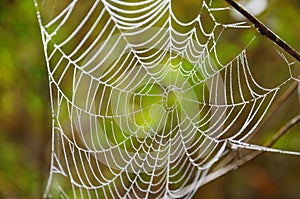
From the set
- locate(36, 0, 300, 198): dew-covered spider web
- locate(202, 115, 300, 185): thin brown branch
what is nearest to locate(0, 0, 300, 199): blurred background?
locate(36, 0, 300, 198): dew-covered spider web

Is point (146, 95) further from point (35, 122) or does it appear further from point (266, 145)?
point (35, 122)

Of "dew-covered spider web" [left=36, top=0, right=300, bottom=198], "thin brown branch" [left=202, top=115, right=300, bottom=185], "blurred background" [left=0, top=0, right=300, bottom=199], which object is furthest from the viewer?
"blurred background" [left=0, top=0, right=300, bottom=199]

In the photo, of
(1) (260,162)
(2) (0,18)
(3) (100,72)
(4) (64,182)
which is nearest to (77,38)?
(3) (100,72)

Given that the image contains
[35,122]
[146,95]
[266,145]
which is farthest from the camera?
[35,122]

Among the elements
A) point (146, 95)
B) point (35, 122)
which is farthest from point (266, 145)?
point (35, 122)

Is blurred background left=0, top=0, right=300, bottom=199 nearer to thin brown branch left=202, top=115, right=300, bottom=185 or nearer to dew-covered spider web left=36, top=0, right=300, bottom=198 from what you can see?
dew-covered spider web left=36, top=0, right=300, bottom=198

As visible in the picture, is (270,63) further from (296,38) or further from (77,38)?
(77,38)

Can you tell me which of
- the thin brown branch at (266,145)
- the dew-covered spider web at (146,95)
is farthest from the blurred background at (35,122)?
the thin brown branch at (266,145)

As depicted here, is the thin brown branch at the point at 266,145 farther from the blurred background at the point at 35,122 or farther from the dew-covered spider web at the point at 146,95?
the blurred background at the point at 35,122

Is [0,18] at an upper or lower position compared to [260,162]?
upper
